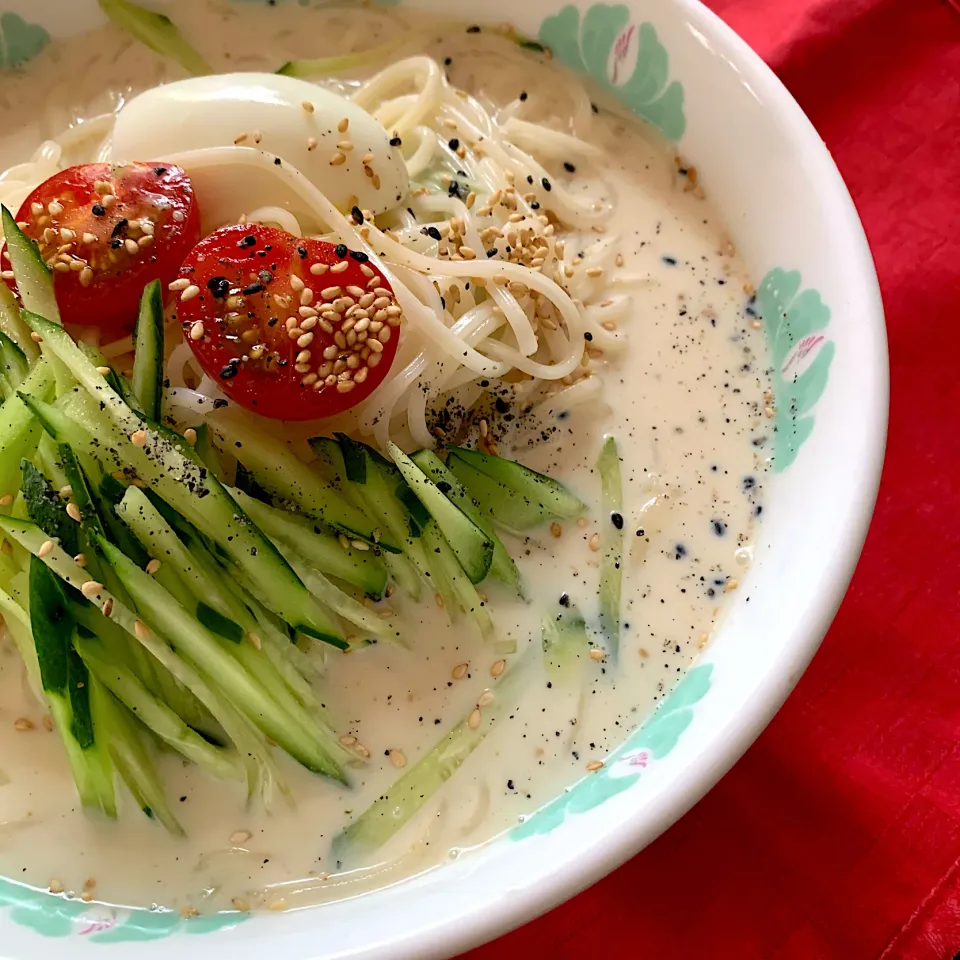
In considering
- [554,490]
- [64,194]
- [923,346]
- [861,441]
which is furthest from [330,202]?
[923,346]

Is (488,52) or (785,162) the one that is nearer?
(785,162)

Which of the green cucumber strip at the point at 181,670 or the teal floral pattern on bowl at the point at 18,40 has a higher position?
the teal floral pattern on bowl at the point at 18,40

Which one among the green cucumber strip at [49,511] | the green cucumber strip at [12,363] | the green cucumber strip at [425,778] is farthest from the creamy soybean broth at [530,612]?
the green cucumber strip at [12,363]

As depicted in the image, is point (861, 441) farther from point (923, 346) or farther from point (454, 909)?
point (454, 909)

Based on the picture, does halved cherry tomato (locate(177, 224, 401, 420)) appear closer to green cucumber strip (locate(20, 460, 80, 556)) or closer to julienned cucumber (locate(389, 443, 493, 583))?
julienned cucumber (locate(389, 443, 493, 583))

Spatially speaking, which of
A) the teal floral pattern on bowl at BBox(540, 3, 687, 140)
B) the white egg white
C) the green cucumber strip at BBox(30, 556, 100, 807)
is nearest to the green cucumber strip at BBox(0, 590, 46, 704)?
the green cucumber strip at BBox(30, 556, 100, 807)

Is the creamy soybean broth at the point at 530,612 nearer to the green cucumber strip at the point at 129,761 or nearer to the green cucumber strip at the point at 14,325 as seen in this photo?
the green cucumber strip at the point at 129,761
